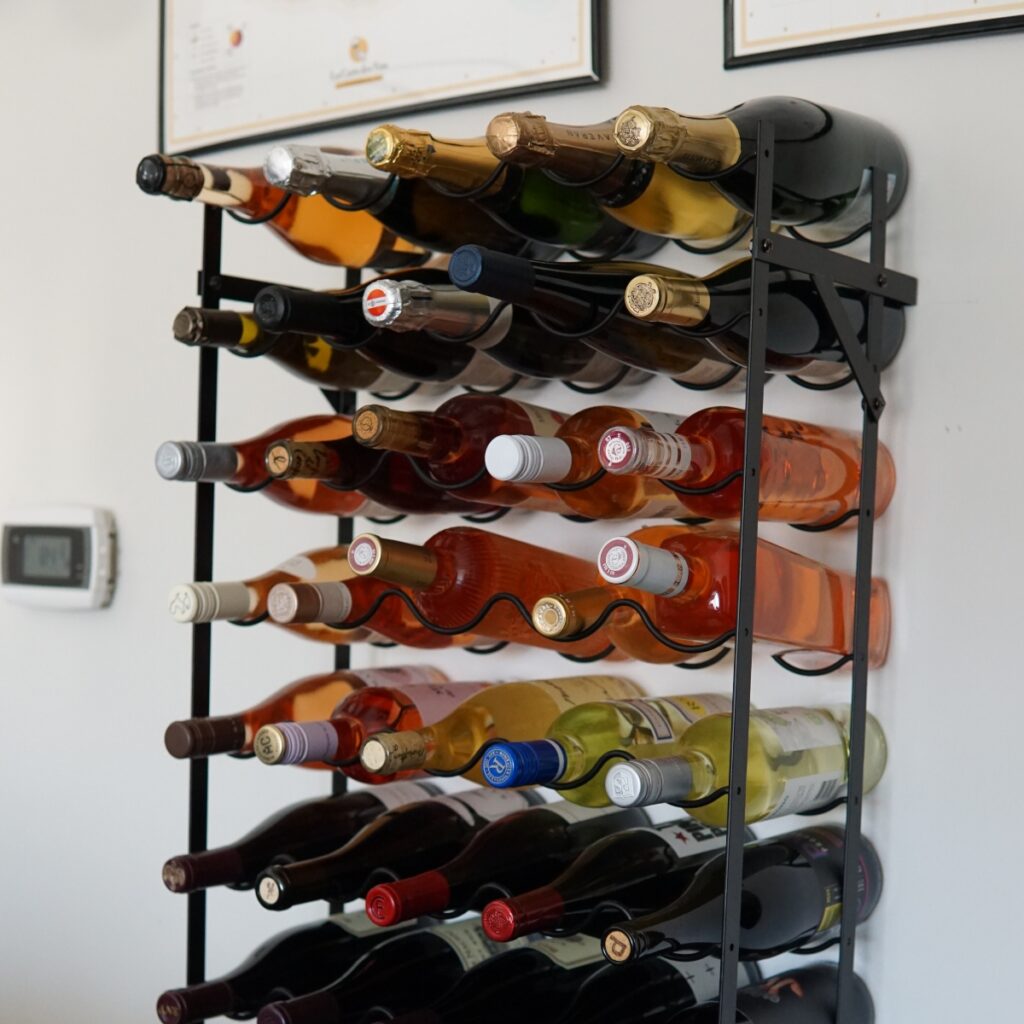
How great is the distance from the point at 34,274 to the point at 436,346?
32.5 inches

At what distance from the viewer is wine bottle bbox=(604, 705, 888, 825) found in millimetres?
825

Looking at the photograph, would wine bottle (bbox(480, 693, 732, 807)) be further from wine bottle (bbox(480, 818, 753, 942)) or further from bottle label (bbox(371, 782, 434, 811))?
bottle label (bbox(371, 782, 434, 811))

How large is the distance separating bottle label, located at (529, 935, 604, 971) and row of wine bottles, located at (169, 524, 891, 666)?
0.23m

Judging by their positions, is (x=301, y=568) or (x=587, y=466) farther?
(x=301, y=568)

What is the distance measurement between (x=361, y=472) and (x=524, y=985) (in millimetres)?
410

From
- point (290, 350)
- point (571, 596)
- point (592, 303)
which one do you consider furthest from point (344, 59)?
point (571, 596)

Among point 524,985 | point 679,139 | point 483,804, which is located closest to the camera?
point 679,139

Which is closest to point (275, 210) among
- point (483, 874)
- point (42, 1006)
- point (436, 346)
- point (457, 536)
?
point (436, 346)

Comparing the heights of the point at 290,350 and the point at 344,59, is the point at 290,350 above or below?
below

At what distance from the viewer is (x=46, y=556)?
157cm

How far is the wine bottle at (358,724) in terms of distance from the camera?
0.93 m

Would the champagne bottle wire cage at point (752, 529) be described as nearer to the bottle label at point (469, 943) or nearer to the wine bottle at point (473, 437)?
the wine bottle at point (473, 437)

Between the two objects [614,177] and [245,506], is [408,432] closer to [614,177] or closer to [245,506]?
[614,177]

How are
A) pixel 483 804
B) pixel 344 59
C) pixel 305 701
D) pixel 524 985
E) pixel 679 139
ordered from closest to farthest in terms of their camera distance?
1. pixel 679 139
2. pixel 524 985
3. pixel 483 804
4. pixel 305 701
5. pixel 344 59
